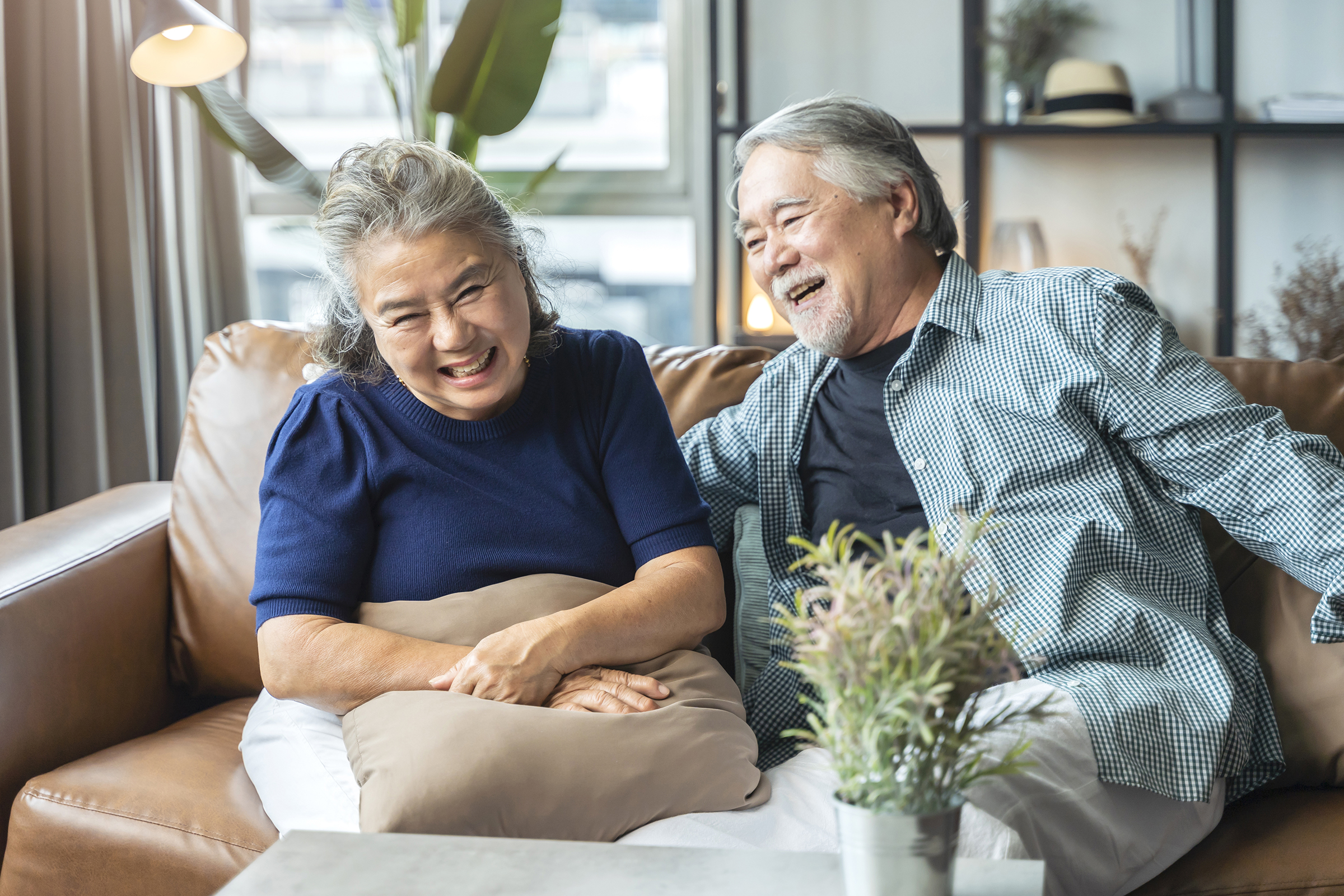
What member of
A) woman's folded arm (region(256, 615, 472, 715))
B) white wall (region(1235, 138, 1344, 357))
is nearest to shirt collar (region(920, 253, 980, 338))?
woman's folded arm (region(256, 615, 472, 715))

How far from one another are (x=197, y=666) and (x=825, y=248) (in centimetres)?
113

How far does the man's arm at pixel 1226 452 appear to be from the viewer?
1179mm

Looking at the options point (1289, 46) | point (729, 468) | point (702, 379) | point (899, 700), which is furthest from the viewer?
point (1289, 46)

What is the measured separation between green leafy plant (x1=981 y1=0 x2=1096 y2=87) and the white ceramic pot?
118 inches

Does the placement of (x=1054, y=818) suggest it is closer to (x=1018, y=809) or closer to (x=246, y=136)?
(x=1018, y=809)

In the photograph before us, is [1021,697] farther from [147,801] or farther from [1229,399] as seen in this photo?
[147,801]

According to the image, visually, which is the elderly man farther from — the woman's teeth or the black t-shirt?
the woman's teeth

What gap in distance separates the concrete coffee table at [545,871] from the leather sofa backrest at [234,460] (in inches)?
34.9

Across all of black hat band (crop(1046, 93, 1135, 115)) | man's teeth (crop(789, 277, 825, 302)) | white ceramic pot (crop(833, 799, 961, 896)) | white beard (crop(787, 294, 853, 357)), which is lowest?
white ceramic pot (crop(833, 799, 961, 896))

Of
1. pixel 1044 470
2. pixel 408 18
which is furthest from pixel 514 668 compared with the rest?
pixel 408 18

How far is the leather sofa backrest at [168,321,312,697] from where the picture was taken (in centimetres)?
156

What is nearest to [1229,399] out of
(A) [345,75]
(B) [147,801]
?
(B) [147,801]

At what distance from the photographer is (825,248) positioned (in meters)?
1.48

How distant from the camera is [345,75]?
3.44 metres
